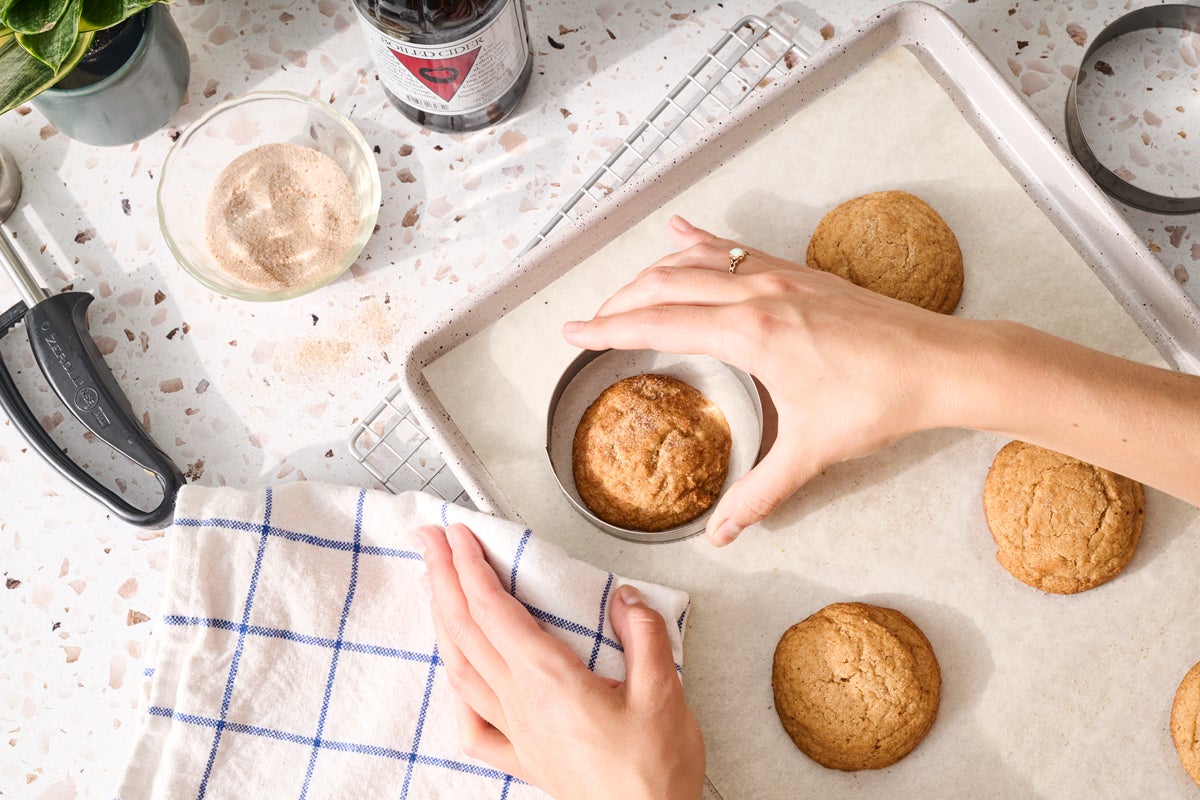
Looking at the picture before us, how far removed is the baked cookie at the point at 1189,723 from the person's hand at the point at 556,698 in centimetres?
53

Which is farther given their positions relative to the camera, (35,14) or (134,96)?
(134,96)

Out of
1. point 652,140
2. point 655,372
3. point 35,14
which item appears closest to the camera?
point 35,14

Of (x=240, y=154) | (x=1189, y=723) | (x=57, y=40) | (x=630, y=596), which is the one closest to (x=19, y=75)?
(x=57, y=40)

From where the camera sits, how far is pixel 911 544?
1.11 meters

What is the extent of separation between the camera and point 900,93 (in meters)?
1.19

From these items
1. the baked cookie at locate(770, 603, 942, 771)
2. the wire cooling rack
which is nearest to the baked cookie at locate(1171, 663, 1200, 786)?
the baked cookie at locate(770, 603, 942, 771)

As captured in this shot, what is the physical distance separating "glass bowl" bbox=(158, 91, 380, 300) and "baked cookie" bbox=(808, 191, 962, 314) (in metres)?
0.61

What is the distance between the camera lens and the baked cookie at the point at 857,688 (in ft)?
3.40

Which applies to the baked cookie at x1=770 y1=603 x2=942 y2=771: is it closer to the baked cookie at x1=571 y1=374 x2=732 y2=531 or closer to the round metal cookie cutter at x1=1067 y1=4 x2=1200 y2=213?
the baked cookie at x1=571 y1=374 x2=732 y2=531

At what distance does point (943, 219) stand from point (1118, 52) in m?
0.40

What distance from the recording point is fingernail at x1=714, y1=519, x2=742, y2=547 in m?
1.05

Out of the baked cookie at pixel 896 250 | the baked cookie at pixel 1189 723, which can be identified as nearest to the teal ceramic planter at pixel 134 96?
the baked cookie at pixel 896 250

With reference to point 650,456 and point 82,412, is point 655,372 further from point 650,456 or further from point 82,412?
point 82,412

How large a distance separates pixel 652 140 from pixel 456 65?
29cm
